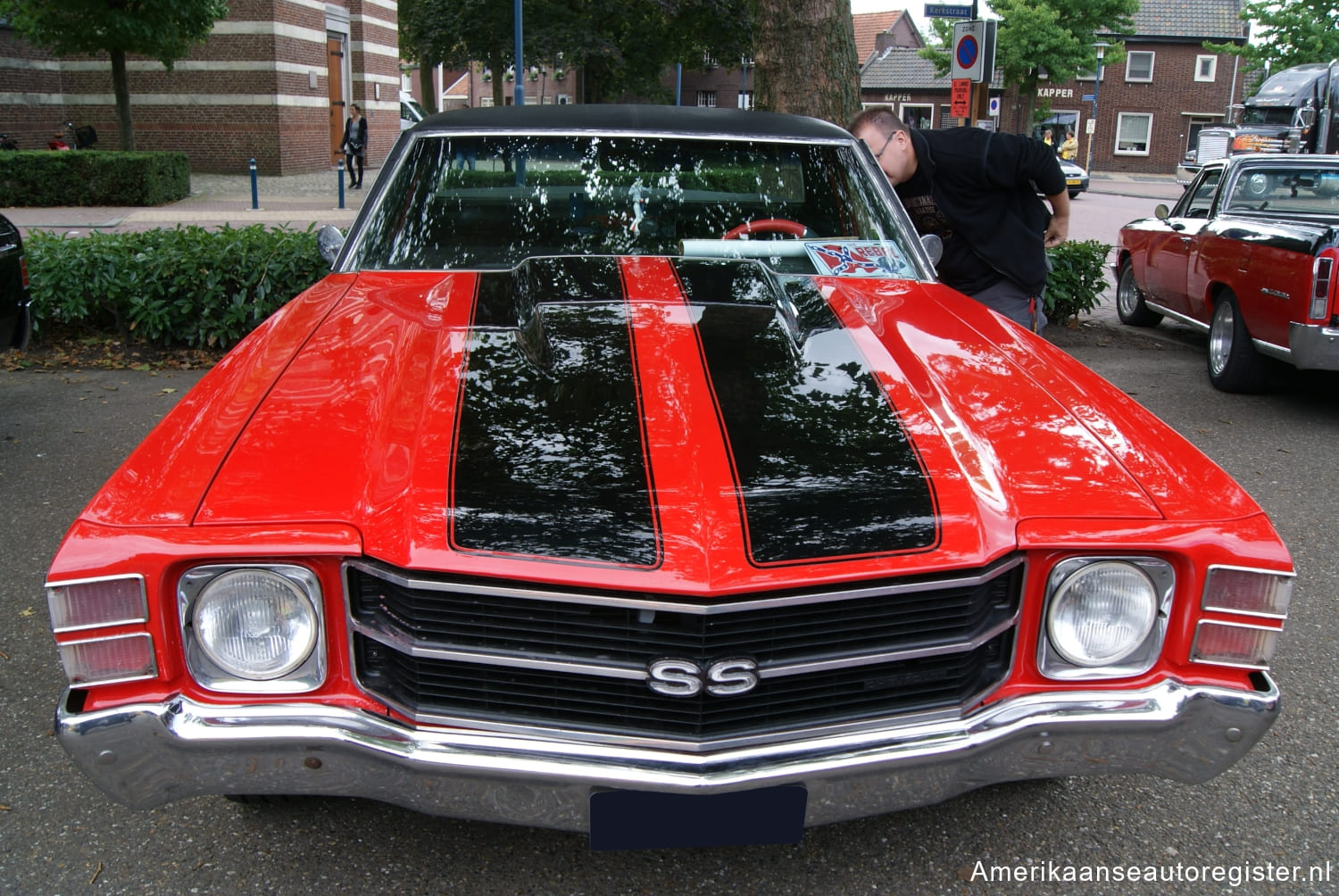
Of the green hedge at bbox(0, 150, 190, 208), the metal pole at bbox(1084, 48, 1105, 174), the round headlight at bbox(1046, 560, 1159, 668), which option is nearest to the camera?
the round headlight at bbox(1046, 560, 1159, 668)

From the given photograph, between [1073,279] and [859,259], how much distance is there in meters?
5.80

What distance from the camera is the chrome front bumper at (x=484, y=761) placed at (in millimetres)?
1839

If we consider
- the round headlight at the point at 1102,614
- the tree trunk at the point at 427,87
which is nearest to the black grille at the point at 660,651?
the round headlight at the point at 1102,614

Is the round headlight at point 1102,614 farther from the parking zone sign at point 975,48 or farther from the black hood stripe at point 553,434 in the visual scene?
the parking zone sign at point 975,48

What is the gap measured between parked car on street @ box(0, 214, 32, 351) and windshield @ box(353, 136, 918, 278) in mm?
2854

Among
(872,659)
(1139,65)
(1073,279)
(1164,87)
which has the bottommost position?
(872,659)

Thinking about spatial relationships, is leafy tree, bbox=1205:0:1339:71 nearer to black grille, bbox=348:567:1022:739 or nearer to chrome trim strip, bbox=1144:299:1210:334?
chrome trim strip, bbox=1144:299:1210:334

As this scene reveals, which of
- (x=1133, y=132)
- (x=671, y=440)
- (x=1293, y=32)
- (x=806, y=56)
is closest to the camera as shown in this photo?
(x=671, y=440)

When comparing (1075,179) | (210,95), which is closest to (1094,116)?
(1075,179)

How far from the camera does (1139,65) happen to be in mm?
46438

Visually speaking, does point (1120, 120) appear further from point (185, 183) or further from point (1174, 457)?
point (1174, 457)

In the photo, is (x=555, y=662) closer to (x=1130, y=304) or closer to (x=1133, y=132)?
(x=1130, y=304)

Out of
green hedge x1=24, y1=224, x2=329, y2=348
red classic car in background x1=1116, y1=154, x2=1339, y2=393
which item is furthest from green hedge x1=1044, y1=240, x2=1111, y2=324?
green hedge x1=24, y1=224, x2=329, y2=348

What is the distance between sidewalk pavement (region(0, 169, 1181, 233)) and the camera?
1388 centimetres
